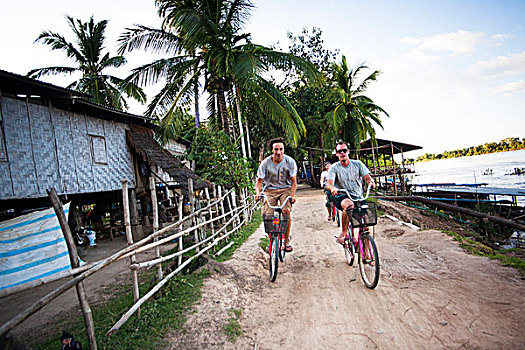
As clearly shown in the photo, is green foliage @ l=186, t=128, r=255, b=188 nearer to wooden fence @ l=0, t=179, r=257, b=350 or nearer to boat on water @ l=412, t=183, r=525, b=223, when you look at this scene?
wooden fence @ l=0, t=179, r=257, b=350

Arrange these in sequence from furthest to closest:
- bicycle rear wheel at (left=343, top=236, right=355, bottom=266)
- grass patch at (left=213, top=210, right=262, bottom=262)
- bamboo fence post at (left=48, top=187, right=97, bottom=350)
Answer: grass patch at (left=213, top=210, right=262, bottom=262), bicycle rear wheel at (left=343, top=236, right=355, bottom=266), bamboo fence post at (left=48, top=187, right=97, bottom=350)

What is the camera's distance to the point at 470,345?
8.05ft

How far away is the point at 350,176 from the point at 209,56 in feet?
23.1

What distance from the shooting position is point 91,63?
50.1ft

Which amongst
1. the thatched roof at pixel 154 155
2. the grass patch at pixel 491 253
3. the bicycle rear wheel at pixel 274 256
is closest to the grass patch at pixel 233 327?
the bicycle rear wheel at pixel 274 256

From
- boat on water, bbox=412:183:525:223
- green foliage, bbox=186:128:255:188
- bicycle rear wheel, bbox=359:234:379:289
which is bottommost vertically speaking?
boat on water, bbox=412:183:525:223

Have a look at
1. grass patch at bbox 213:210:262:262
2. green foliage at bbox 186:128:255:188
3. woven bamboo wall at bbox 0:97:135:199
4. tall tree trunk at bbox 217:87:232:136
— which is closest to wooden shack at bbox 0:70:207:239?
woven bamboo wall at bbox 0:97:135:199

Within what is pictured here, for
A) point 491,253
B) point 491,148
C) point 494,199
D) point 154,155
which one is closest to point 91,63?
point 154,155

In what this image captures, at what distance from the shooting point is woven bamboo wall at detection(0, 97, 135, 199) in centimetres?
663

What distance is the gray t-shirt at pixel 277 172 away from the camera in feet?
15.6

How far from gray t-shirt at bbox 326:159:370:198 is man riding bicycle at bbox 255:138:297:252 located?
24.9 inches

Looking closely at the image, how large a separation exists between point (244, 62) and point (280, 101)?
2710 mm

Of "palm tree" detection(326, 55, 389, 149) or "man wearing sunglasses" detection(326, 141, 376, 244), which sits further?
"palm tree" detection(326, 55, 389, 149)

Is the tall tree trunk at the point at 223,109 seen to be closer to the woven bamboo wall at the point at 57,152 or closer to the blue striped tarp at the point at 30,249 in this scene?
the woven bamboo wall at the point at 57,152
